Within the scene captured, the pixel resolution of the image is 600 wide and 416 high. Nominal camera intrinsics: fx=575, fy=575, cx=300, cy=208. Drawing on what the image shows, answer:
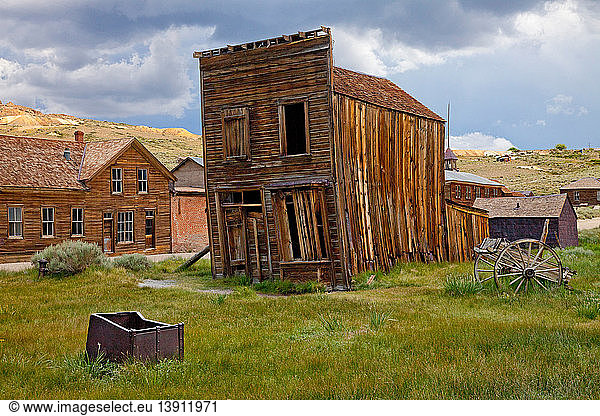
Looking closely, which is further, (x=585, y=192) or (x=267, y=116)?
(x=585, y=192)

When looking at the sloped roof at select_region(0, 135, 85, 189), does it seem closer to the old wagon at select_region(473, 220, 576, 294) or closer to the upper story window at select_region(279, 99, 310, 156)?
the upper story window at select_region(279, 99, 310, 156)

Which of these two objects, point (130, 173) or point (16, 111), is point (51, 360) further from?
point (16, 111)

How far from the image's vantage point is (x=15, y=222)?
28281 millimetres

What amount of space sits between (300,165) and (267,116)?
2013 mm

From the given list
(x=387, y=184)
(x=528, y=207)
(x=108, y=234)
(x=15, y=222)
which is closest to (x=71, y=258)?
(x=15, y=222)

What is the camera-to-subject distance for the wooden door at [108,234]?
32.2 metres

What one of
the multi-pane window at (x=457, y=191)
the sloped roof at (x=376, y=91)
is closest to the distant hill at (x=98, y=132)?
the multi-pane window at (x=457, y=191)

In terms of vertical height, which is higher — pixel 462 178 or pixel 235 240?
pixel 462 178

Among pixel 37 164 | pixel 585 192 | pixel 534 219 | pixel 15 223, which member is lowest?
pixel 534 219

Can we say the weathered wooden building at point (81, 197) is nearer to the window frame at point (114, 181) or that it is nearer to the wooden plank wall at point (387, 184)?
the window frame at point (114, 181)

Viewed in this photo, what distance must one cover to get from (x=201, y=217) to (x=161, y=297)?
23395mm

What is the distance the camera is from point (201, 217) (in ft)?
127

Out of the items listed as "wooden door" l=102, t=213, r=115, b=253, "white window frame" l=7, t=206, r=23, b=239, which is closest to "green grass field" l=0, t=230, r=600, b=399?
"white window frame" l=7, t=206, r=23, b=239

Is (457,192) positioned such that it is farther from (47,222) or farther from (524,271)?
(524,271)
